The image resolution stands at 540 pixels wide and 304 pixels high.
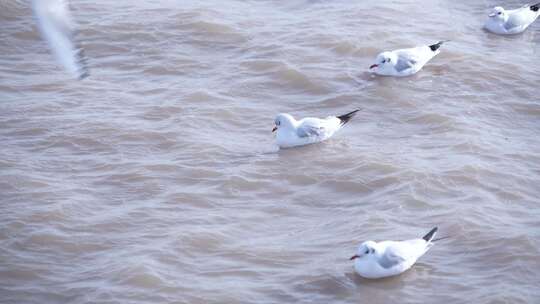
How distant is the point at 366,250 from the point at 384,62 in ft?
13.1

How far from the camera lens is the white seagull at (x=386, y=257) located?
7016 millimetres

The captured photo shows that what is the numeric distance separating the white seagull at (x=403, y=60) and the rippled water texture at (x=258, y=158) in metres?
0.12

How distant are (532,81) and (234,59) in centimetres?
324

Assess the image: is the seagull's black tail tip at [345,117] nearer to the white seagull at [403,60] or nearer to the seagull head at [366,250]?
the white seagull at [403,60]

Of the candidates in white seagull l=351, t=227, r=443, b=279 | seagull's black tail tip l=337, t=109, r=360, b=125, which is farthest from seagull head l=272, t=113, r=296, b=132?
white seagull l=351, t=227, r=443, b=279

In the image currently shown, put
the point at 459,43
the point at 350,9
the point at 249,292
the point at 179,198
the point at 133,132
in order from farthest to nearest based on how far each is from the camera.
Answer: the point at 350,9
the point at 459,43
the point at 133,132
the point at 179,198
the point at 249,292

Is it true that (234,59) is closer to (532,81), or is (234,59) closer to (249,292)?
(532,81)

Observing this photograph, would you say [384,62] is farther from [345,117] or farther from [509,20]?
[509,20]

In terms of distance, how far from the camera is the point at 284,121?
927cm

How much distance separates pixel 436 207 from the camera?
26.5ft

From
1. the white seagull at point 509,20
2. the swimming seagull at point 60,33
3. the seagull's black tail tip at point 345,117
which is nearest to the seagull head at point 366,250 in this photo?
the swimming seagull at point 60,33

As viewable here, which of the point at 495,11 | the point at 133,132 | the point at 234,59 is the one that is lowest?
A: the point at 133,132

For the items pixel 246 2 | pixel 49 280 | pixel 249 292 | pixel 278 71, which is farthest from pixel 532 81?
pixel 49 280

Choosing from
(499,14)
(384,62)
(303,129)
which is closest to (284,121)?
(303,129)
